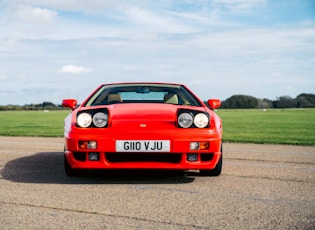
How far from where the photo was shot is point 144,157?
15.6 feet

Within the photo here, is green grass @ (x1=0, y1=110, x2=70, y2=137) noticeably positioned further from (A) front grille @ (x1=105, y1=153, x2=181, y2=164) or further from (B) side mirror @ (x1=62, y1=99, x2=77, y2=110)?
(A) front grille @ (x1=105, y1=153, x2=181, y2=164)

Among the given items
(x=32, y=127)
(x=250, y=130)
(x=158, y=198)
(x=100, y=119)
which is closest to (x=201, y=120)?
(x=100, y=119)

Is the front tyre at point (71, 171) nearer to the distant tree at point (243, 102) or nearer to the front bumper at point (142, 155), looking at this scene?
the front bumper at point (142, 155)

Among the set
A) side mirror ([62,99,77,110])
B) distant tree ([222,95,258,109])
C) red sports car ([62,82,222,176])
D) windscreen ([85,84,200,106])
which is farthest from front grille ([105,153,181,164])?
distant tree ([222,95,258,109])

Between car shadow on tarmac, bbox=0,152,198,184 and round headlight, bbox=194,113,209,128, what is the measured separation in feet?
2.15

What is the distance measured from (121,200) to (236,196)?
1.06 meters

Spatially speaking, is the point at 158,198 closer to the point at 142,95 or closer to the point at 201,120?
the point at 201,120

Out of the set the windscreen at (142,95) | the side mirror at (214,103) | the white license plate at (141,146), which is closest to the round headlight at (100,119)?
the white license plate at (141,146)

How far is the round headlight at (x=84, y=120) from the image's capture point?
488 cm

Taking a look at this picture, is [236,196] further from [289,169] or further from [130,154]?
[289,169]

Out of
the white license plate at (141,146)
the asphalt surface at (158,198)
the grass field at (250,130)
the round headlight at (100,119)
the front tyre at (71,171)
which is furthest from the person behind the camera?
the grass field at (250,130)

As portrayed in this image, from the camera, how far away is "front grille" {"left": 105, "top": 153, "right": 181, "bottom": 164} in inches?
187

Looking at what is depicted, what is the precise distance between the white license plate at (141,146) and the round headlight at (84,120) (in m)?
0.43

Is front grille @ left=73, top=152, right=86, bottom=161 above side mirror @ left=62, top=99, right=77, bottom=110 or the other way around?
the other way around
